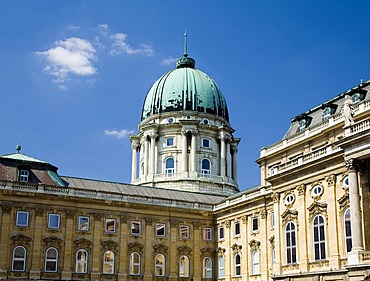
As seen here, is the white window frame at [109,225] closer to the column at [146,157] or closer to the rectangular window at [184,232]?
the rectangular window at [184,232]

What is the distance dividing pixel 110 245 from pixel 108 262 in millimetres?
1905

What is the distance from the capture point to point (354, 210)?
4000 centimetres

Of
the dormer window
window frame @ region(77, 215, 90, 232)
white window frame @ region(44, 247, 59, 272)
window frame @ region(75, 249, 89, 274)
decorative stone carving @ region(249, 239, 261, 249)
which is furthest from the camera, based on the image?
the dormer window

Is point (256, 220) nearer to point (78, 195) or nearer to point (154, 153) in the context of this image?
point (78, 195)

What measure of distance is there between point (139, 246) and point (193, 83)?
35.2 meters

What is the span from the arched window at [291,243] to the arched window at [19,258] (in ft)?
91.9

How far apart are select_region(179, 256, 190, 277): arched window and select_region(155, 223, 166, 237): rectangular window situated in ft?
12.2

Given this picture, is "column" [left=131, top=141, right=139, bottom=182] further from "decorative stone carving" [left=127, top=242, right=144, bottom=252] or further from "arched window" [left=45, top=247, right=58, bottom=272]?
"arched window" [left=45, top=247, right=58, bottom=272]

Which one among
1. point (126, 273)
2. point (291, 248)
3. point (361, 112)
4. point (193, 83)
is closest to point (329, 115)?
point (361, 112)

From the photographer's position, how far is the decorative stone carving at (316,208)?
4570cm

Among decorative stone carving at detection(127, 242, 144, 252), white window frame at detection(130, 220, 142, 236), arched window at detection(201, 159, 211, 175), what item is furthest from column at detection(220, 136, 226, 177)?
decorative stone carving at detection(127, 242, 144, 252)

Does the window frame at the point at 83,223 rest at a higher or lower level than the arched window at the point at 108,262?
higher

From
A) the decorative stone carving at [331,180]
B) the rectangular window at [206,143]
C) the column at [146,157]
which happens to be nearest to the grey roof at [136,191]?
the rectangular window at [206,143]

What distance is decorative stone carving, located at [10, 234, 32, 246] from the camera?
59.2 metres
